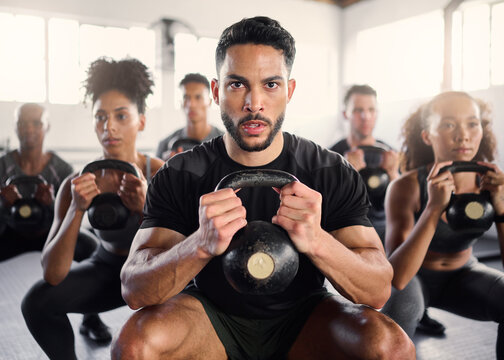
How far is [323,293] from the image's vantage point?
64.0 inches

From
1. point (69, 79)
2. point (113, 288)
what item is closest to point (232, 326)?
point (113, 288)

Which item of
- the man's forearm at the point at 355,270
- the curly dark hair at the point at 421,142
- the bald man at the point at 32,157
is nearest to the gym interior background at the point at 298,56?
the bald man at the point at 32,157

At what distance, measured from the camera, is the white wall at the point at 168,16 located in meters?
6.23

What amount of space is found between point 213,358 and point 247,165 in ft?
2.11

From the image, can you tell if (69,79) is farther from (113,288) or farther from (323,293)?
(323,293)

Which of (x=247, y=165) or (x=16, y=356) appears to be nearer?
(x=247, y=165)

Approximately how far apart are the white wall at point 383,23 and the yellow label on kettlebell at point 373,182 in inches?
136

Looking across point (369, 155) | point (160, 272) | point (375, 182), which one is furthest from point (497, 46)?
point (160, 272)

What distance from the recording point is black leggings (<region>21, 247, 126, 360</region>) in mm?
2078

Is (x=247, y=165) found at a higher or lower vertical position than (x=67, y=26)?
lower

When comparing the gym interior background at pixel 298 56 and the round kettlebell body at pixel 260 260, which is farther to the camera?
the gym interior background at pixel 298 56

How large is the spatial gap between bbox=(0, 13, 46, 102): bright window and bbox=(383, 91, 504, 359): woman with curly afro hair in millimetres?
5234

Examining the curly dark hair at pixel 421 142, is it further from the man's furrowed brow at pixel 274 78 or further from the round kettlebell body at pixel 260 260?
the round kettlebell body at pixel 260 260

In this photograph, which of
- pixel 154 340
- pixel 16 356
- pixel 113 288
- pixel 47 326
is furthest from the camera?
pixel 16 356
